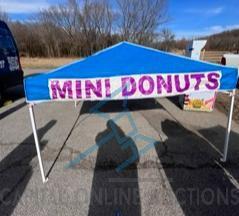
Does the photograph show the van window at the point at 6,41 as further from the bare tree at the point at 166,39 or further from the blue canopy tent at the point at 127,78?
the bare tree at the point at 166,39

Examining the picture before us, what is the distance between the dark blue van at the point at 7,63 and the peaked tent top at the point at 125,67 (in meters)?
5.44

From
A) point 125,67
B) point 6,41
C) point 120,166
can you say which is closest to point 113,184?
point 120,166

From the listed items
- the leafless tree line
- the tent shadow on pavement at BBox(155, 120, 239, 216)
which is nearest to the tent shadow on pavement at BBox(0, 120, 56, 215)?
the tent shadow on pavement at BBox(155, 120, 239, 216)

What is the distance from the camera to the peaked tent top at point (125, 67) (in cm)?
288

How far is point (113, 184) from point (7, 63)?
22.0 ft

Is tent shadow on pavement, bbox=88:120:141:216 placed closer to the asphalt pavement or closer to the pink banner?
the asphalt pavement

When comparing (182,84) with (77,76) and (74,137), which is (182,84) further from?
(74,137)

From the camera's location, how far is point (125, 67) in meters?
3.00

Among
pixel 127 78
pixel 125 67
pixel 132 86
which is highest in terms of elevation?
pixel 125 67

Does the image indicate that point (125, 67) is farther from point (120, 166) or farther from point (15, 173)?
point (15, 173)

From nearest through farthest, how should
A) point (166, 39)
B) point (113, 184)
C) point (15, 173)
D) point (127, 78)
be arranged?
point (127, 78) → point (113, 184) → point (15, 173) → point (166, 39)

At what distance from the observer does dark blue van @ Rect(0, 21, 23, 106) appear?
24.1 feet

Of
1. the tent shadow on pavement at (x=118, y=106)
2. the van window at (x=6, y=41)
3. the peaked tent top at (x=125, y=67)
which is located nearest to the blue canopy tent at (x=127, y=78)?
the peaked tent top at (x=125, y=67)

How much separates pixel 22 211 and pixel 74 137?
2.22 metres
